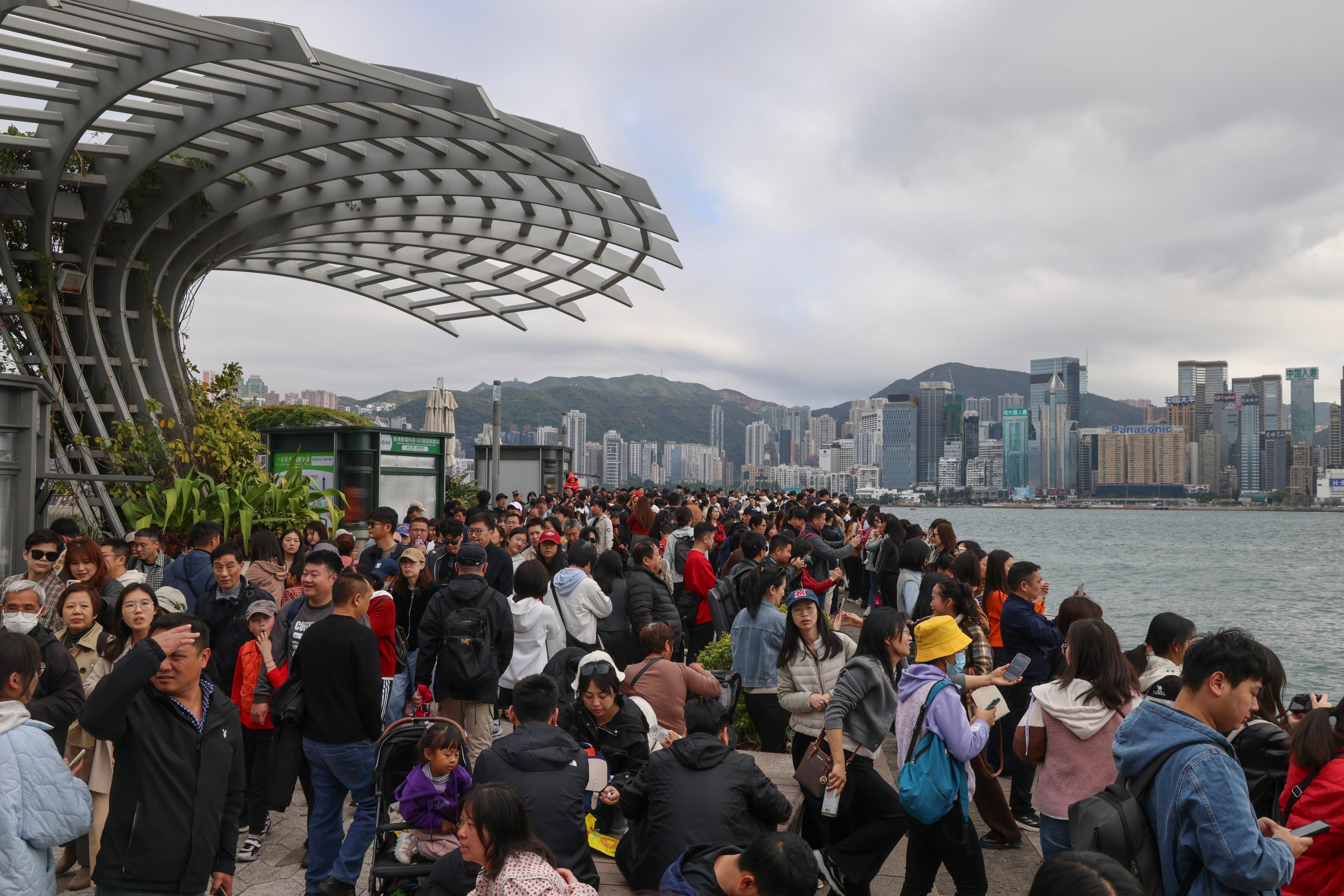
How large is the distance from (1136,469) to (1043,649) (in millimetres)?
152688

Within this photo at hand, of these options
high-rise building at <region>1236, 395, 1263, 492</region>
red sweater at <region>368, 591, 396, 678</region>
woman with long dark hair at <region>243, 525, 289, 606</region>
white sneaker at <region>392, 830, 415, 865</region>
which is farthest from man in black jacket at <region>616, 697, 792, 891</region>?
high-rise building at <region>1236, 395, 1263, 492</region>

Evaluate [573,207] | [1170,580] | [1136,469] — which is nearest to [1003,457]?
[1136,469]

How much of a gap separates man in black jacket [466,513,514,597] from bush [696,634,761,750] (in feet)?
5.66

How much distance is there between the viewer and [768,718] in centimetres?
570

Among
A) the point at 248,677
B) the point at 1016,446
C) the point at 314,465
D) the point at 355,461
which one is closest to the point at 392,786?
the point at 248,677

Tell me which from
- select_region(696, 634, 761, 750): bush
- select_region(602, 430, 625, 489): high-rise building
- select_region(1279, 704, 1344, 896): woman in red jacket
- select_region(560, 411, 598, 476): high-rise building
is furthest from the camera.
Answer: select_region(602, 430, 625, 489): high-rise building

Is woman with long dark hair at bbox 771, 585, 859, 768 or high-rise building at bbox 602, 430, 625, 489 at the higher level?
high-rise building at bbox 602, 430, 625, 489

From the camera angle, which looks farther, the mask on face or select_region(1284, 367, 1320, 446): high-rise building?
select_region(1284, 367, 1320, 446): high-rise building

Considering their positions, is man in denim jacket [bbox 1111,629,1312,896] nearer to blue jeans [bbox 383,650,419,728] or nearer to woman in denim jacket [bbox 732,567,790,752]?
woman in denim jacket [bbox 732,567,790,752]

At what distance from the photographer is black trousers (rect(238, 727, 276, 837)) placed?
16.2 ft

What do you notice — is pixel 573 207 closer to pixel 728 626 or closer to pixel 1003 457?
pixel 728 626

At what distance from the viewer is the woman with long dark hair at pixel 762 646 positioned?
17.9 feet

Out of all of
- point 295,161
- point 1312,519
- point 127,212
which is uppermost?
point 295,161

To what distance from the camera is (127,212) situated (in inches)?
513
